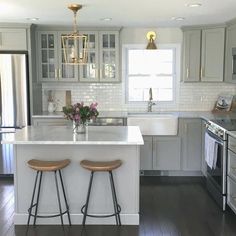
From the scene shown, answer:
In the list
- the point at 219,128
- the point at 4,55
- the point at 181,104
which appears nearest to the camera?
the point at 219,128

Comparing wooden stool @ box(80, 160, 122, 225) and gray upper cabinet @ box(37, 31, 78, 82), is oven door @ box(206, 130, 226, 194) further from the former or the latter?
gray upper cabinet @ box(37, 31, 78, 82)

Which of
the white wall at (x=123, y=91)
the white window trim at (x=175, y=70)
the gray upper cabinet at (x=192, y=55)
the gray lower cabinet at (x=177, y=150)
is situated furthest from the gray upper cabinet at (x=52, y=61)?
the gray upper cabinet at (x=192, y=55)

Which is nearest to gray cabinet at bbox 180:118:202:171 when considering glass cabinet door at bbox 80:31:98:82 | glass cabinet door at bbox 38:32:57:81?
glass cabinet door at bbox 80:31:98:82

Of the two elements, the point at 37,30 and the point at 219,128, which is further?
the point at 37,30

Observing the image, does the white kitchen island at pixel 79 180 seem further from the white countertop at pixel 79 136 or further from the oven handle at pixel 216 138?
the oven handle at pixel 216 138

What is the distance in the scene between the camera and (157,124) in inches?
227

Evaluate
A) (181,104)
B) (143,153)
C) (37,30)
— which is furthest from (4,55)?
(181,104)

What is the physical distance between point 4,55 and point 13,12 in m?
1.00

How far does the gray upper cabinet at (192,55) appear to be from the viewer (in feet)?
19.5

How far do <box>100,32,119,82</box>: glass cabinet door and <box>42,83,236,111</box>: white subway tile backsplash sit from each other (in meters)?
0.27

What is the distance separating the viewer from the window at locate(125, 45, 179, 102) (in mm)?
6367

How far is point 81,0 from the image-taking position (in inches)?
157

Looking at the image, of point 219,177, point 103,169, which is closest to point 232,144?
point 219,177

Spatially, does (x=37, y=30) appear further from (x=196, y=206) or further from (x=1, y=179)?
(x=196, y=206)
